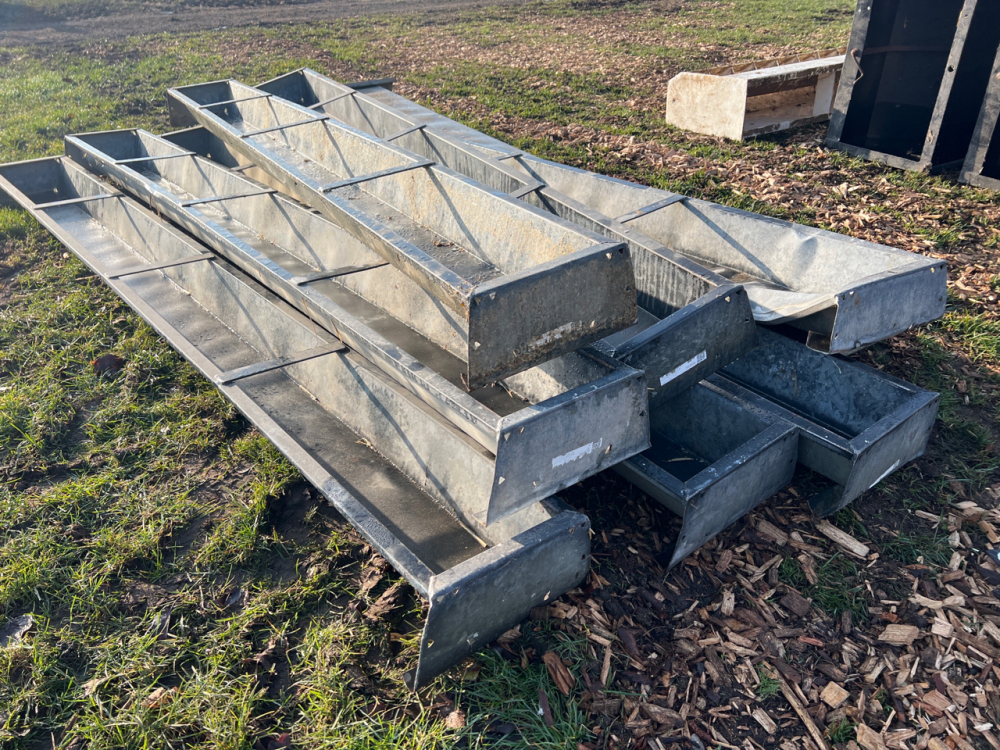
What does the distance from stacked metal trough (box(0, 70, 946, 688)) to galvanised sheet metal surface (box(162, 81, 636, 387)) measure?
16 mm

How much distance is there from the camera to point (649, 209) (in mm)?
5074

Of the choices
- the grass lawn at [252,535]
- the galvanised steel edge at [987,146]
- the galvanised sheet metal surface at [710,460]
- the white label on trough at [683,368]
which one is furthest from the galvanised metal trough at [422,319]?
the galvanised steel edge at [987,146]

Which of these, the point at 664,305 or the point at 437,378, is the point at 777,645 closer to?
the point at 437,378

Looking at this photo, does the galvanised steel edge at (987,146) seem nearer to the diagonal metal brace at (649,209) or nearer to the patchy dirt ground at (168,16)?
the diagonal metal brace at (649,209)

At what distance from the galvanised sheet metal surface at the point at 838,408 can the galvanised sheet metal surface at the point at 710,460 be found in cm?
11

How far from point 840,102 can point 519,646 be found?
7.13 m

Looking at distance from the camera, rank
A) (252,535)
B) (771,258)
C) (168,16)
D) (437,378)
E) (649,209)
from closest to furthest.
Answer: (437,378)
(252,535)
(771,258)
(649,209)
(168,16)

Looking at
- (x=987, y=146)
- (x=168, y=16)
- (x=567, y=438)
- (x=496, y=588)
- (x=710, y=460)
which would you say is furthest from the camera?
(x=168, y=16)

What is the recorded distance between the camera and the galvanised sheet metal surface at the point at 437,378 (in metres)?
2.95

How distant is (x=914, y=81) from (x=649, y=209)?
4.64m

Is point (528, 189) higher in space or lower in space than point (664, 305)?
higher

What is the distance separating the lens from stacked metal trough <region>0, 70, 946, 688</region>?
300cm

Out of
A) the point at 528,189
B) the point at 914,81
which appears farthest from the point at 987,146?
the point at 528,189

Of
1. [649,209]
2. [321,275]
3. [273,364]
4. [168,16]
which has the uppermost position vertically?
[168,16]
